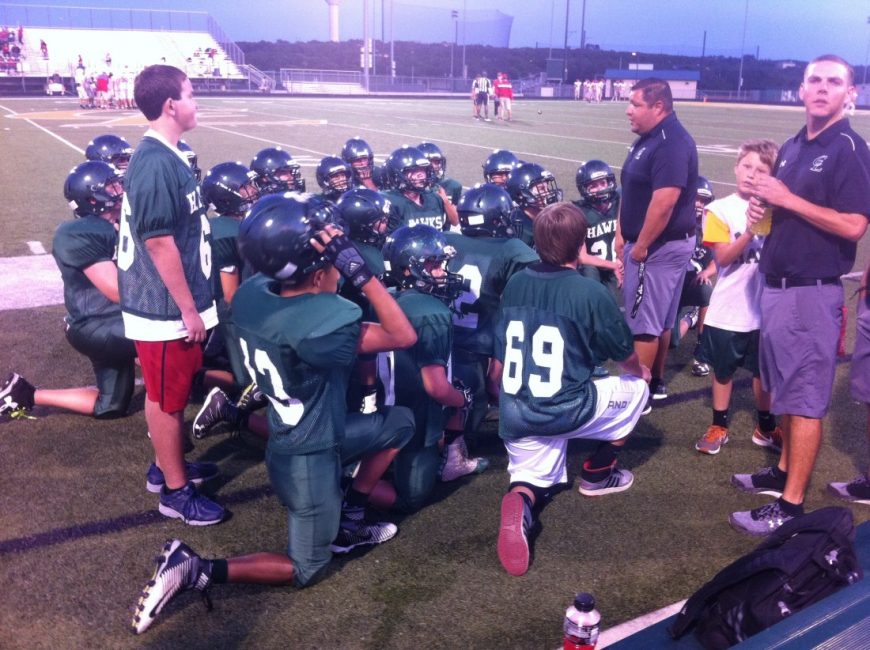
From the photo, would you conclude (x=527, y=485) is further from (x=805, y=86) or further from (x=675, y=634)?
(x=805, y=86)

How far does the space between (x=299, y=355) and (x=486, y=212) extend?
6.48ft

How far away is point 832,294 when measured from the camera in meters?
3.82

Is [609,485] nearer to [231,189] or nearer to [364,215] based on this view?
[364,215]

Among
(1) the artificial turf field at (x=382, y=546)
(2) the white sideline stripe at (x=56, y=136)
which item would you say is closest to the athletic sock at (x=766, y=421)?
(1) the artificial turf field at (x=382, y=546)

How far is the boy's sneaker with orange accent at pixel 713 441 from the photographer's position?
4.83 meters

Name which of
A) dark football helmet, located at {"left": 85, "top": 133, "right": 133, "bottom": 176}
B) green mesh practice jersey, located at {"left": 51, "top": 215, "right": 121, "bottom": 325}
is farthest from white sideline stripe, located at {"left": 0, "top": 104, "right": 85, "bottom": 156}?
green mesh practice jersey, located at {"left": 51, "top": 215, "right": 121, "bottom": 325}

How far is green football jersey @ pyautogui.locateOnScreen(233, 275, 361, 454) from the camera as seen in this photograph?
123 inches

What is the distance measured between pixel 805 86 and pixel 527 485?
2.37 m

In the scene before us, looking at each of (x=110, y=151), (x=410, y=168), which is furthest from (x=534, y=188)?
(x=110, y=151)

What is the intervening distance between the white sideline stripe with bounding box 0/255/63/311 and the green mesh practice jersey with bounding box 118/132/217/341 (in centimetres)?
449

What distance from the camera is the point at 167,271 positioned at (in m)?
3.76

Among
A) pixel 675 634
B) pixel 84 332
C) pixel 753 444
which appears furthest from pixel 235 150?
pixel 675 634

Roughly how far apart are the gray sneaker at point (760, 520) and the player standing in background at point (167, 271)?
2.62m

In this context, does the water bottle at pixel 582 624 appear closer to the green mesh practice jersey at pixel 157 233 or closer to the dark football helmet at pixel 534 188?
the green mesh practice jersey at pixel 157 233
